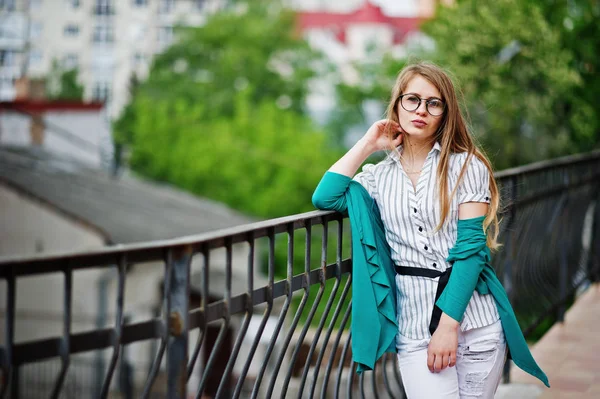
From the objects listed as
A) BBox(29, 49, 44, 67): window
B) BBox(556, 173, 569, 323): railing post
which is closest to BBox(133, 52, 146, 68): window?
BBox(29, 49, 44, 67): window

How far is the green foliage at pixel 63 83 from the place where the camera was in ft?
245

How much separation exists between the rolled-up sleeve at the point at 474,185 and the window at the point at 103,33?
85883 mm

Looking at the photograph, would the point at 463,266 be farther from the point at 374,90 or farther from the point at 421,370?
the point at 374,90

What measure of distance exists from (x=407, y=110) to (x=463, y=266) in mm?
A: 556

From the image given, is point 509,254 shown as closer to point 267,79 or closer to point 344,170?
point 344,170

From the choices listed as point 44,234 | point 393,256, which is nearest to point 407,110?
point 393,256

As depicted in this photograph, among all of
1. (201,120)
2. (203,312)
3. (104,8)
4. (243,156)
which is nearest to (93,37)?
(104,8)

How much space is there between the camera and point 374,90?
35750 mm

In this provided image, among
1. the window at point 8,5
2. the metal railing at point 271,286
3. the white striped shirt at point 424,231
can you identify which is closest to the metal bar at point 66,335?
the metal railing at point 271,286

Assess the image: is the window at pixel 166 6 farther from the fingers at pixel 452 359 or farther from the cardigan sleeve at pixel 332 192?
the fingers at pixel 452 359

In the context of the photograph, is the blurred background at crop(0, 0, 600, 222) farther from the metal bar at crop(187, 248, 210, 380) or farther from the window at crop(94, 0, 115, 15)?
the metal bar at crop(187, 248, 210, 380)

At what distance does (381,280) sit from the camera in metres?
2.96

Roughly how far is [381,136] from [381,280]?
530 mm

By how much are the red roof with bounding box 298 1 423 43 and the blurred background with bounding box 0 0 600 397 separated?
3156 mm
